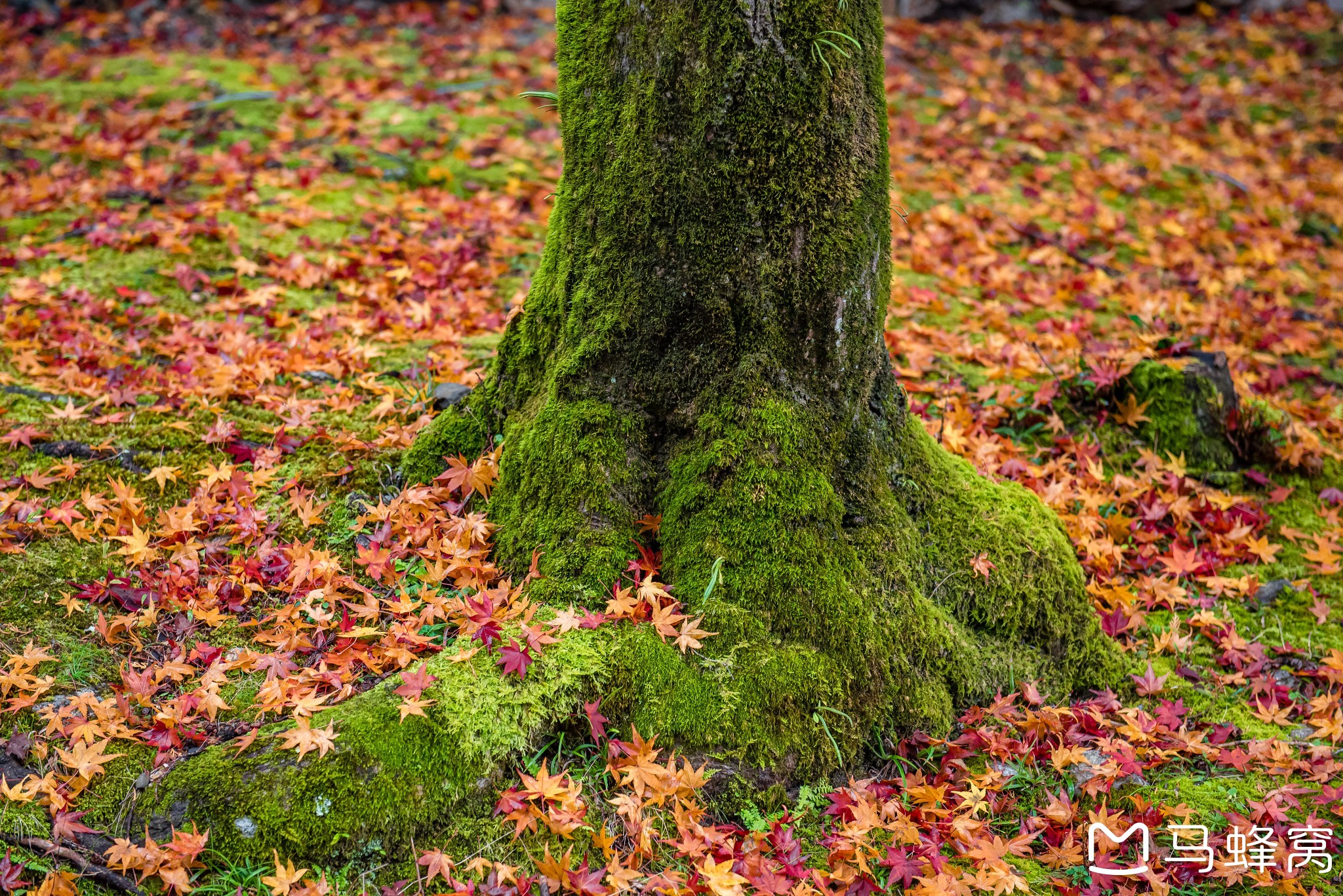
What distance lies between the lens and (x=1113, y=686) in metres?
3.54

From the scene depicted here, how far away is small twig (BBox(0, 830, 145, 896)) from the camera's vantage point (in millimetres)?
2328

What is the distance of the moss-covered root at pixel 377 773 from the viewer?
2.46 metres

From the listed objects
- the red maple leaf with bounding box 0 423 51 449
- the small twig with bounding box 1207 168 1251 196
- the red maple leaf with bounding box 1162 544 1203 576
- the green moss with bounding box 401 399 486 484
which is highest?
the small twig with bounding box 1207 168 1251 196

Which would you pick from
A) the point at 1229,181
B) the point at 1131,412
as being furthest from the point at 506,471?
the point at 1229,181

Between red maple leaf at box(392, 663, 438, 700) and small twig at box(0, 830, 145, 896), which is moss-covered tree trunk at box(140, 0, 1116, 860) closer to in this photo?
red maple leaf at box(392, 663, 438, 700)

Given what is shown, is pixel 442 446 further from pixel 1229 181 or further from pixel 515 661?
pixel 1229 181

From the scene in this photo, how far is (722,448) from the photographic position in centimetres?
307

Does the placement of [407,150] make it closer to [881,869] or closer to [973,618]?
[973,618]

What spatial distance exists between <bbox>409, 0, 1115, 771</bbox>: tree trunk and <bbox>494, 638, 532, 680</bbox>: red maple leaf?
0.92 feet

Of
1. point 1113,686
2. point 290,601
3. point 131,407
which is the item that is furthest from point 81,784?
point 1113,686

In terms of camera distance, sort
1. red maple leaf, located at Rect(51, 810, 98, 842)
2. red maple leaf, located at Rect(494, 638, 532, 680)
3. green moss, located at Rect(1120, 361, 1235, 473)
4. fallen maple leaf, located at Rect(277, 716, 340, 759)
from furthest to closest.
→ green moss, located at Rect(1120, 361, 1235, 473)
red maple leaf, located at Rect(494, 638, 532, 680)
fallen maple leaf, located at Rect(277, 716, 340, 759)
red maple leaf, located at Rect(51, 810, 98, 842)

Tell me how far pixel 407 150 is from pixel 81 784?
6454 mm

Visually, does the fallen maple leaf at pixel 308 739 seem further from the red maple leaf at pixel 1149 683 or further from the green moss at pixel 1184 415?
the green moss at pixel 1184 415

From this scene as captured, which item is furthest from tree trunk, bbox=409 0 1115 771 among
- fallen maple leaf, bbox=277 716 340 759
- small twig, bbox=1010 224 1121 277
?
small twig, bbox=1010 224 1121 277
